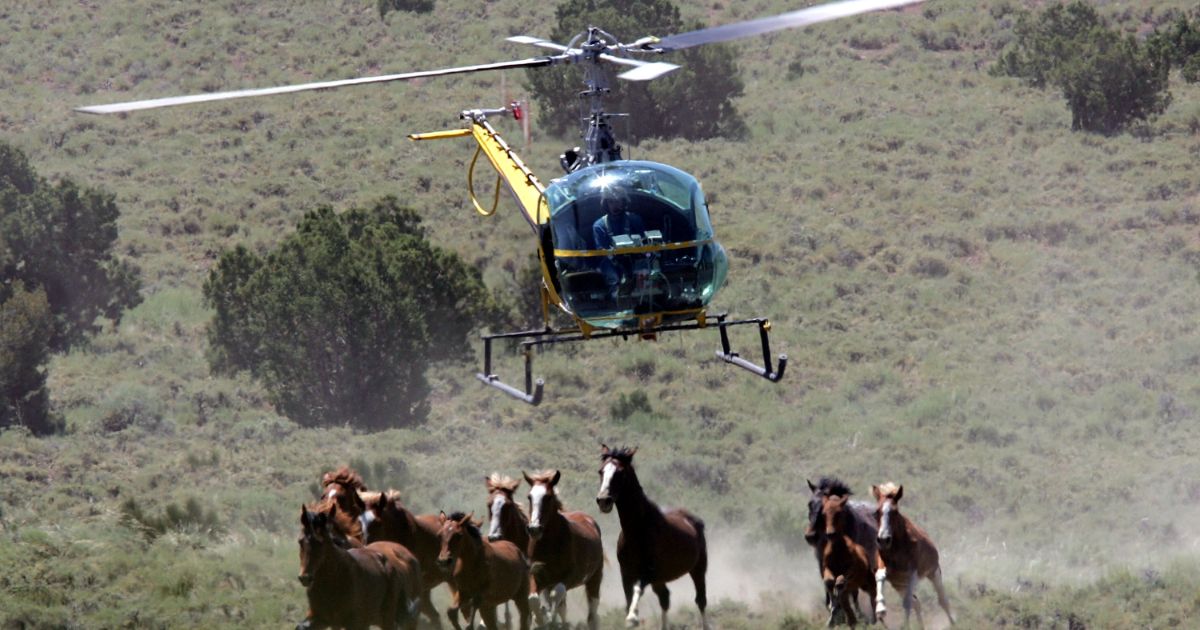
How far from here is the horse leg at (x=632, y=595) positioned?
1791cm

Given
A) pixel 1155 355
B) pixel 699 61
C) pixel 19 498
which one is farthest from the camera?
pixel 699 61

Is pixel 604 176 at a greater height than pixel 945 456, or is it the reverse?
pixel 604 176

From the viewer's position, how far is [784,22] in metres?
16.0

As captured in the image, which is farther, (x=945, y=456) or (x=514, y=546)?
(x=945, y=456)

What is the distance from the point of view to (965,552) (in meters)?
28.3

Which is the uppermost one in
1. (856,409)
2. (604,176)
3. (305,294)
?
(604,176)

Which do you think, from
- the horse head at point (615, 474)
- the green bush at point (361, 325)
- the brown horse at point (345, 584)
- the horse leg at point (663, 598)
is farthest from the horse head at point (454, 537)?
the green bush at point (361, 325)

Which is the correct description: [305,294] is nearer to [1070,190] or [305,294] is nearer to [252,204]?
[252,204]

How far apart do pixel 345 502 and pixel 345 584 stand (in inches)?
102

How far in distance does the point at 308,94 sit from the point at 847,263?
84.8 ft

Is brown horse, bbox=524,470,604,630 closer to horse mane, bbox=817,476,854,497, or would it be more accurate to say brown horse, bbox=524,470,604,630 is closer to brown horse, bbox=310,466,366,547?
brown horse, bbox=310,466,366,547

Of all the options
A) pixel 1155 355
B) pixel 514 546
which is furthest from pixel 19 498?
pixel 1155 355

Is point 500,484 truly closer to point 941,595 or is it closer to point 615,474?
point 615,474

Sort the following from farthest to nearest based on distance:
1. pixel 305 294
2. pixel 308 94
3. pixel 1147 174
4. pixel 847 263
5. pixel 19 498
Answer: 1. pixel 308 94
2. pixel 1147 174
3. pixel 847 263
4. pixel 305 294
5. pixel 19 498
